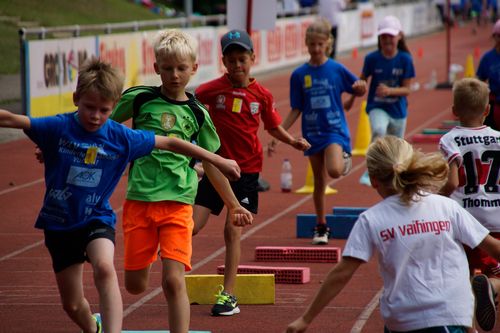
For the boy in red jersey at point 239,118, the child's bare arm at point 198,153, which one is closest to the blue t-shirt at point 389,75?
the boy in red jersey at point 239,118

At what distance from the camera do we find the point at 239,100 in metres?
9.52

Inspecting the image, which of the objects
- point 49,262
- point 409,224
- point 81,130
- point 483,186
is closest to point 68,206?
point 81,130

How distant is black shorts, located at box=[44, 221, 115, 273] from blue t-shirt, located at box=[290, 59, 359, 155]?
523 centimetres

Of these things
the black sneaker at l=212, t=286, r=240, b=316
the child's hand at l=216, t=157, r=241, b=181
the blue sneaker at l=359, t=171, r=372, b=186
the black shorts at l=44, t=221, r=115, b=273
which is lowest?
the blue sneaker at l=359, t=171, r=372, b=186

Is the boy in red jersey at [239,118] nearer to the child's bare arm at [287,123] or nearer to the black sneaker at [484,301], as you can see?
the child's bare arm at [287,123]

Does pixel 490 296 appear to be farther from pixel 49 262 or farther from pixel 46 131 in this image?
pixel 49 262

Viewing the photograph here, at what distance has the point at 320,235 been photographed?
12.0 metres

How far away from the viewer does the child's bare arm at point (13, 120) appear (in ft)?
21.1

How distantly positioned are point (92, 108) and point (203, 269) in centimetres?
428

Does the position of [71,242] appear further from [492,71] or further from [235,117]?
[492,71]

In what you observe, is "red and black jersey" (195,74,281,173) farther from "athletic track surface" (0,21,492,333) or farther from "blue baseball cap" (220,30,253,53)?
"athletic track surface" (0,21,492,333)

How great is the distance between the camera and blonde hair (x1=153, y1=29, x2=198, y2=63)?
7535mm

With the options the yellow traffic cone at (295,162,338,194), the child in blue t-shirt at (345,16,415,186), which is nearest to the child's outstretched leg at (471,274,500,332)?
the child in blue t-shirt at (345,16,415,186)

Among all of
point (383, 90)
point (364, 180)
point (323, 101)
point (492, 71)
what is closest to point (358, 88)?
point (323, 101)
